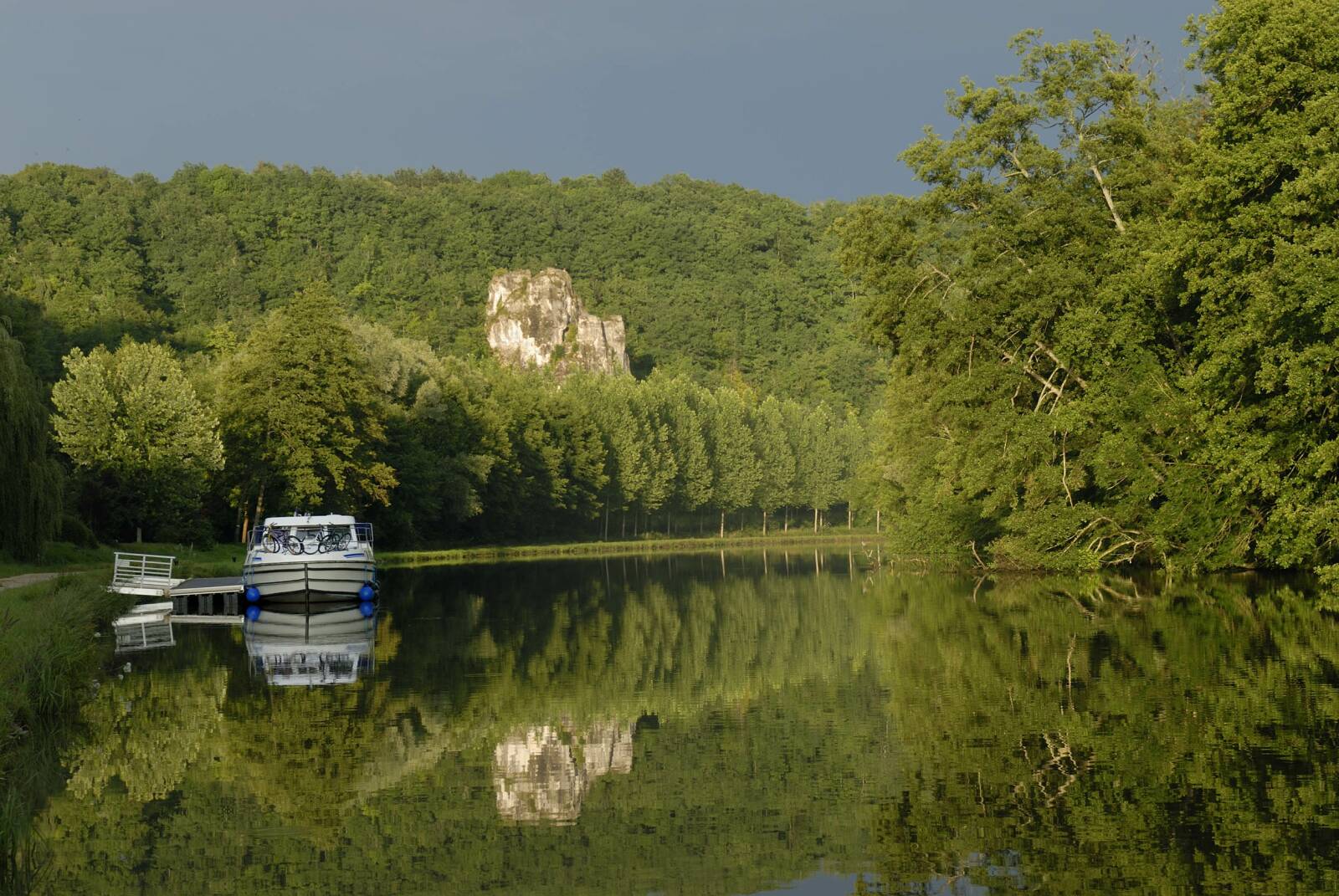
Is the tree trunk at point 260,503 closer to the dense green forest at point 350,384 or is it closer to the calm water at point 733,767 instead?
the dense green forest at point 350,384

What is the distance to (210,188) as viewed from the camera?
7697 inches

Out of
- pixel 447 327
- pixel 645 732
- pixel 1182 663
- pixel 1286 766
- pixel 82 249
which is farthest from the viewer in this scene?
pixel 447 327

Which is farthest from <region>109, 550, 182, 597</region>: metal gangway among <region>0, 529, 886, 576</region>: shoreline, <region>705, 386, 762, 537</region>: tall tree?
<region>705, 386, 762, 537</region>: tall tree

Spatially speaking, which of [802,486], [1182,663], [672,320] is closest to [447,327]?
[672,320]

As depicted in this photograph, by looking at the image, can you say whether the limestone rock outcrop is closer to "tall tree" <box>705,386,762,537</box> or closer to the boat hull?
"tall tree" <box>705,386,762,537</box>

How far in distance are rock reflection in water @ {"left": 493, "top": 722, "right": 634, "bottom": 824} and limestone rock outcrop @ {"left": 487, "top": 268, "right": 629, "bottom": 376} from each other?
497ft

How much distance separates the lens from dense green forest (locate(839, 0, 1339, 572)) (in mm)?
34000

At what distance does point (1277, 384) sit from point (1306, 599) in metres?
6.30

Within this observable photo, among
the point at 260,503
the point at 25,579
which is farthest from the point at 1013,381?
the point at 260,503

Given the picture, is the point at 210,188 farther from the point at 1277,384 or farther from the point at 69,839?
the point at 69,839

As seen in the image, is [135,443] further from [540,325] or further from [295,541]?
[540,325]

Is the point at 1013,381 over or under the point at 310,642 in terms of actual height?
over

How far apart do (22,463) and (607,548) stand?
66.6 meters

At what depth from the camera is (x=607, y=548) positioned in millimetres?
109562
